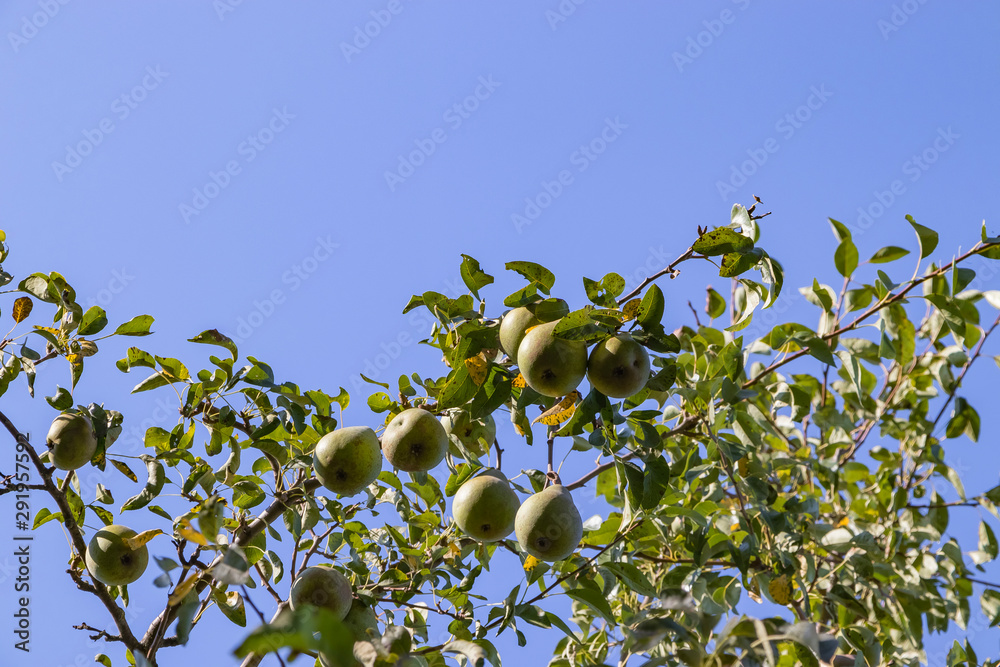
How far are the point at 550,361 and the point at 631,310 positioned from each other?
0.93 ft

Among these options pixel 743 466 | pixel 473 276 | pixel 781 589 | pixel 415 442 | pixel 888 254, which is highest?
pixel 888 254

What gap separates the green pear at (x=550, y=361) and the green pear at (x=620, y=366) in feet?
0.18

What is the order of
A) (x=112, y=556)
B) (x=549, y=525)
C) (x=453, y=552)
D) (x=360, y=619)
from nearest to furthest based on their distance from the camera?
(x=549, y=525), (x=360, y=619), (x=112, y=556), (x=453, y=552)

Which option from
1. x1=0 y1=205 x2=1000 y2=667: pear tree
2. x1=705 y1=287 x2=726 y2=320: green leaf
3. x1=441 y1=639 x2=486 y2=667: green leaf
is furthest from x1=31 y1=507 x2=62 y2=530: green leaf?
x1=705 y1=287 x2=726 y2=320: green leaf

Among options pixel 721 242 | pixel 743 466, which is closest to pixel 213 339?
pixel 721 242

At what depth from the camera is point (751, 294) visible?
3143 mm

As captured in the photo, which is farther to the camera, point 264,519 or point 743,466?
point 743,466

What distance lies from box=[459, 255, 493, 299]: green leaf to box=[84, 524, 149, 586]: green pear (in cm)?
150

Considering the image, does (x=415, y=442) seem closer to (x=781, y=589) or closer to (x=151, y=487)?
(x=151, y=487)

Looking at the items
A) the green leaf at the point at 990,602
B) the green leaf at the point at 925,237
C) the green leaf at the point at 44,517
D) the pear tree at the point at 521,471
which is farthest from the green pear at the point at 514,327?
the green leaf at the point at 990,602

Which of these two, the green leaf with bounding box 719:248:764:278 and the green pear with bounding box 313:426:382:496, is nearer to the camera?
the green leaf with bounding box 719:248:764:278

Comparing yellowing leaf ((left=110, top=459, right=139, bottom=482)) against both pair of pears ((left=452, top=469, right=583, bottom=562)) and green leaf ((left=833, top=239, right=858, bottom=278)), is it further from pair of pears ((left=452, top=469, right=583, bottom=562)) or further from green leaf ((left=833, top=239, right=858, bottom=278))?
green leaf ((left=833, top=239, right=858, bottom=278))

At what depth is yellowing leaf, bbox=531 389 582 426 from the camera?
2523mm

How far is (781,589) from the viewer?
9.94 ft
